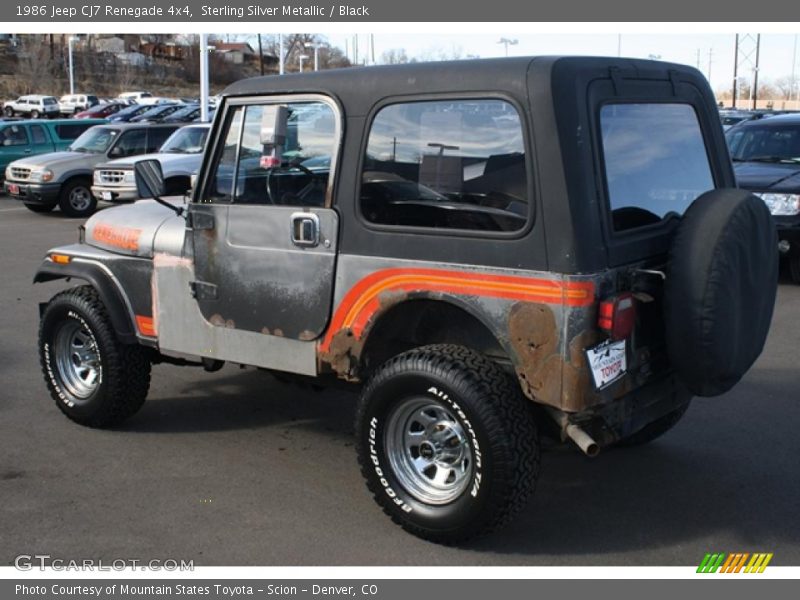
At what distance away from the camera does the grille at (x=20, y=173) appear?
17.1m

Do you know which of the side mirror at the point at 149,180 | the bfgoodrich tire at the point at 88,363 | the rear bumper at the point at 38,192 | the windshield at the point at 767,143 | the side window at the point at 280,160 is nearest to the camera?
the side window at the point at 280,160

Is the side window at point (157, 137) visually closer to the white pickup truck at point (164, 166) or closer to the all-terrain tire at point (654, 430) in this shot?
the white pickup truck at point (164, 166)

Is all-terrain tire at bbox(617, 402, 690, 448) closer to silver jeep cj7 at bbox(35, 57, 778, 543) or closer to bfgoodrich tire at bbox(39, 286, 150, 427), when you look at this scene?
silver jeep cj7 at bbox(35, 57, 778, 543)

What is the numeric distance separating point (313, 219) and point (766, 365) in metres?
4.21

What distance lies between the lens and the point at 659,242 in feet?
13.3

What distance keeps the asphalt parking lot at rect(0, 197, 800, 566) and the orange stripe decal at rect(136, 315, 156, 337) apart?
0.68m

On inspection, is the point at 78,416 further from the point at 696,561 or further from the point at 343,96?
the point at 696,561

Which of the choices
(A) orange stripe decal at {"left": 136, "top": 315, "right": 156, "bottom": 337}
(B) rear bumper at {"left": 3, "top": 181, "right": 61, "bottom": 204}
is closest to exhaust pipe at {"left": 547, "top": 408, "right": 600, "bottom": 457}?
(A) orange stripe decal at {"left": 136, "top": 315, "right": 156, "bottom": 337}

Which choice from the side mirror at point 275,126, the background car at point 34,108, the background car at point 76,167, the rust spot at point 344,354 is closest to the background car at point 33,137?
the background car at point 76,167

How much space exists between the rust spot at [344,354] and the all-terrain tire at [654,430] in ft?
5.62

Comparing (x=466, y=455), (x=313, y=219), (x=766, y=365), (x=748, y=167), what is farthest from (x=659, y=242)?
(x=748, y=167)

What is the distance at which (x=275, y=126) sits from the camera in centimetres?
449

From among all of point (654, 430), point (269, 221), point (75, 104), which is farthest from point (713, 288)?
point (75, 104)

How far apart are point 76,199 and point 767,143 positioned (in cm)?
1254
